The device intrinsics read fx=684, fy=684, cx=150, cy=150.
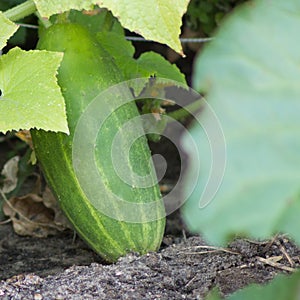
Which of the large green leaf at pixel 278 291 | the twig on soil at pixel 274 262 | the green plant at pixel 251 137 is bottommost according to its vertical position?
the twig on soil at pixel 274 262

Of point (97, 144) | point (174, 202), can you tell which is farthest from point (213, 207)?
point (174, 202)

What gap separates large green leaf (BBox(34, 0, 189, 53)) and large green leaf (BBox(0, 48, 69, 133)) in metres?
0.17

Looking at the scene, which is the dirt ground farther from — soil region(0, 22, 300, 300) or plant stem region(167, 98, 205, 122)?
plant stem region(167, 98, 205, 122)

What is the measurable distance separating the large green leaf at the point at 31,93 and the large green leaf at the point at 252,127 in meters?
0.76

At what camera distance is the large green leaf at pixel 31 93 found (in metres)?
1.38

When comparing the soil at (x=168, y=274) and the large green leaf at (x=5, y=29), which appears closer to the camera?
the soil at (x=168, y=274)

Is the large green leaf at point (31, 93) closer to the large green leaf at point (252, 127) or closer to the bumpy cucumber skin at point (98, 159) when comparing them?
the bumpy cucumber skin at point (98, 159)

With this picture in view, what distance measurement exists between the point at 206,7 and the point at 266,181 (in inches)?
83.0

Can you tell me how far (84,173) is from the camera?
163 centimetres

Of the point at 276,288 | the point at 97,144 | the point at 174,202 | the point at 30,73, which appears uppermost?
the point at 276,288

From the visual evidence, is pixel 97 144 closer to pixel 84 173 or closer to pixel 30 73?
pixel 84 173

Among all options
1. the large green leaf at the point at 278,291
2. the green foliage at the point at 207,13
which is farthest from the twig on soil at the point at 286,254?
the green foliage at the point at 207,13

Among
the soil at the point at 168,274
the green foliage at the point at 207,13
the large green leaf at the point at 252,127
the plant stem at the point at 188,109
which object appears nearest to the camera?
the large green leaf at the point at 252,127

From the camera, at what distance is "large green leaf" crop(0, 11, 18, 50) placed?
4.99 feet
